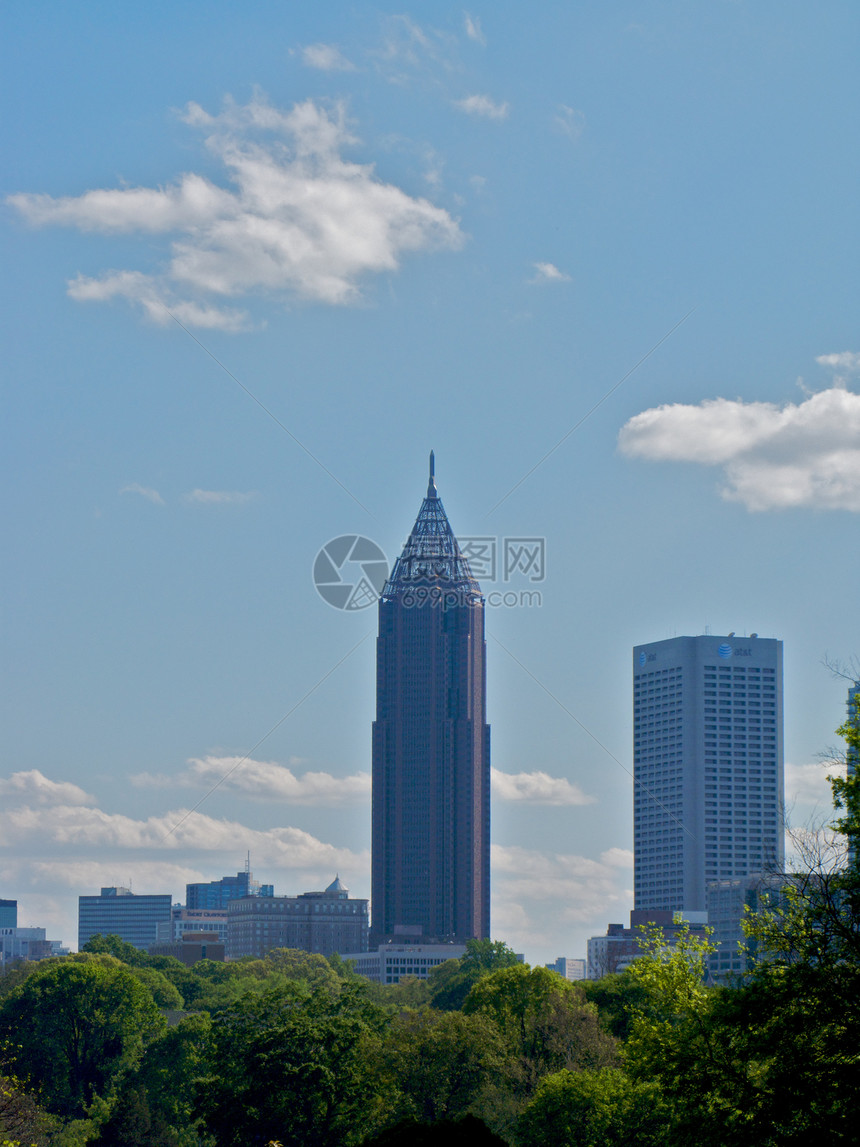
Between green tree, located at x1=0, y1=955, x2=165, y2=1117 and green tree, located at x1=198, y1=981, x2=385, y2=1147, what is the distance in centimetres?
4535

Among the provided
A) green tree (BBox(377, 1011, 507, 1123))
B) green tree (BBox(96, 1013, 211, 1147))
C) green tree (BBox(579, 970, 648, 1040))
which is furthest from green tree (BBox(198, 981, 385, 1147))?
green tree (BBox(579, 970, 648, 1040))

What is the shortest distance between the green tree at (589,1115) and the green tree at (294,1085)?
15.0 meters

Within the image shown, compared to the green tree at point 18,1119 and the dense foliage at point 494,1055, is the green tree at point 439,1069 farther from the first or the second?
the green tree at point 18,1119

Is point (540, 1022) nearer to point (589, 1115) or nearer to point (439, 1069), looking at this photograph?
point (439, 1069)

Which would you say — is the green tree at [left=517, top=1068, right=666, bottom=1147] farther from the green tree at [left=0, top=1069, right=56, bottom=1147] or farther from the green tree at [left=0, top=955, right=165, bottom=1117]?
the green tree at [left=0, top=955, right=165, bottom=1117]

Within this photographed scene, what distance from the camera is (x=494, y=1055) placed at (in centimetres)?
8169

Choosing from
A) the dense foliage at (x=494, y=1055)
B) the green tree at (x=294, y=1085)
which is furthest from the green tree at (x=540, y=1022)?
the green tree at (x=294, y=1085)

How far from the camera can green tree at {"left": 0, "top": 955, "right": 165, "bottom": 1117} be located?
422 ft

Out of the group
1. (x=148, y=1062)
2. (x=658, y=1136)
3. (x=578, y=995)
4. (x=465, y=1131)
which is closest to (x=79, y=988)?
(x=148, y=1062)

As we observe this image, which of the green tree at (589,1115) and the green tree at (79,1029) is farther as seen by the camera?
the green tree at (79,1029)

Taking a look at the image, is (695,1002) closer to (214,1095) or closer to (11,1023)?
(214,1095)

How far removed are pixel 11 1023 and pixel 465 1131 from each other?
335 feet

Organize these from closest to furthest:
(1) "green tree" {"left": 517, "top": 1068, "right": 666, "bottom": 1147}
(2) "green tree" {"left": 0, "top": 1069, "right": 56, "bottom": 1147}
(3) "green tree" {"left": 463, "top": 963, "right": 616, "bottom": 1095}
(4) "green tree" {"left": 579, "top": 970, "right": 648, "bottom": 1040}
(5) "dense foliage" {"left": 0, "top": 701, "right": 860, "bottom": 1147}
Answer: (5) "dense foliage" {"left": 0, "top": 701, "right": 860, "bottom": 1147}, (1) "green tree" {"left": 517, "top": 1068, "right": 666, "bottom": 1147}, (2) "green tree" {"left": 0, "top": 1069, "right": 56, "bottom": 1147}, (3) "green tree" {"left": 463, "top": 963, "right": 616, "bottom": 1095}, (4) "green tree" {"left": 579, "top": 970, "right": 648, "bottom": 1040}

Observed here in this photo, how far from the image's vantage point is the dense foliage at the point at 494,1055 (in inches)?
1404
